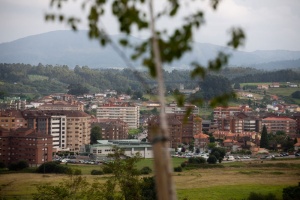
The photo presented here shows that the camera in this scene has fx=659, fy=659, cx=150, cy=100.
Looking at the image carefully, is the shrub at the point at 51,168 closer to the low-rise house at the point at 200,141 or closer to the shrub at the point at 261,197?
the shrub at the point at 261,197

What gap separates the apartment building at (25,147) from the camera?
28.6 meters

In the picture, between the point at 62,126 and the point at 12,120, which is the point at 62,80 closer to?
the point at 62,126

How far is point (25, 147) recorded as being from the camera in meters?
29.0

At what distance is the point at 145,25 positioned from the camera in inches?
104

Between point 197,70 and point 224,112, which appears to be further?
point 224,112

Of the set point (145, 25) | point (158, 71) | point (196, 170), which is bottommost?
point (196, 170)

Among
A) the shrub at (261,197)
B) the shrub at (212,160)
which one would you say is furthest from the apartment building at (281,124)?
the shrub at (261,197)

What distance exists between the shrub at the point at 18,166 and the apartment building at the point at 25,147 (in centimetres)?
135

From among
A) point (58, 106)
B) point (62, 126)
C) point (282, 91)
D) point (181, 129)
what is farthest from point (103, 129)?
point (282, 91)

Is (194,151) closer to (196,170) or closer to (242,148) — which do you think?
(242,148)

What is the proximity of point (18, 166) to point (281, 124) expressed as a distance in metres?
25.2

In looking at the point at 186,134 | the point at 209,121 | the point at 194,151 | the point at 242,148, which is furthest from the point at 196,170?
the point at 209,121

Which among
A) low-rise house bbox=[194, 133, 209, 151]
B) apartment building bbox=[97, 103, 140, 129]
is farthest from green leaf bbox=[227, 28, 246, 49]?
apartment building bbox=[97, 103, 140, 129]

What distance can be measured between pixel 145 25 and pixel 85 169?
24.1 meters
